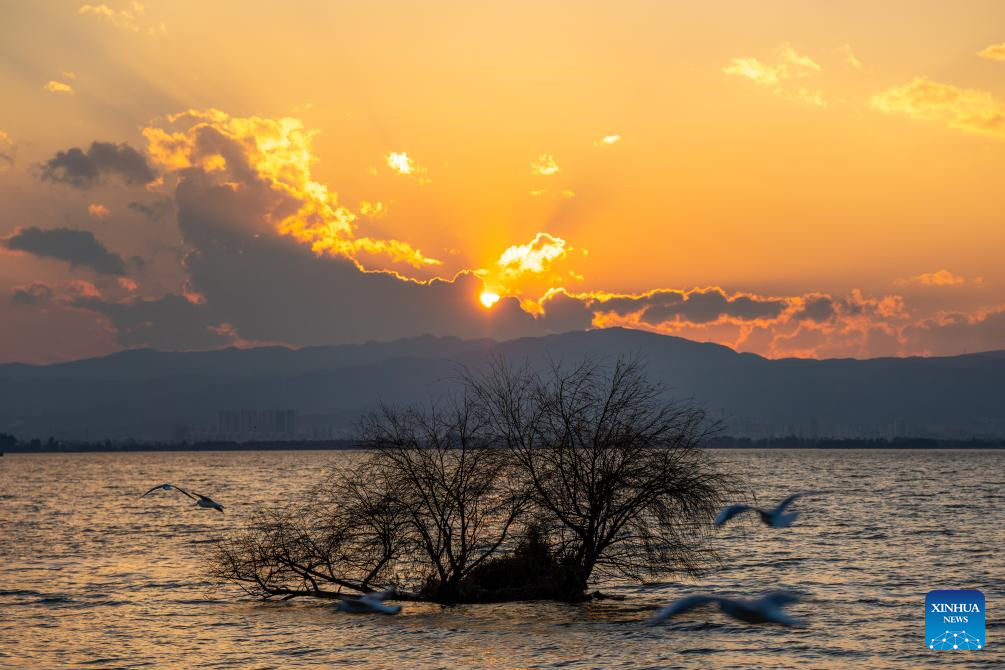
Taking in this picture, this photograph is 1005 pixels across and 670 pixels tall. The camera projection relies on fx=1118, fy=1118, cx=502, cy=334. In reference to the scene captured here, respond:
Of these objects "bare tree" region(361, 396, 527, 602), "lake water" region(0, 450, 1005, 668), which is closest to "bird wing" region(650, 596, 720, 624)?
"lake water" region(0, 450, 1005, 668)

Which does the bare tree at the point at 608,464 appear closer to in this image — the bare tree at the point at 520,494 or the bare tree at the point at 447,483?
the bare tree at the point at 520,494

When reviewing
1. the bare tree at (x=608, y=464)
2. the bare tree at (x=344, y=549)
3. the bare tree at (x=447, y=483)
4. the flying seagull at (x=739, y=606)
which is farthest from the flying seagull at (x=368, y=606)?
the flying seagull at (x=739, y=606)

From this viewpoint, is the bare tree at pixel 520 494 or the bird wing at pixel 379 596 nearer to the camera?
the bird wing at pixel 379 596

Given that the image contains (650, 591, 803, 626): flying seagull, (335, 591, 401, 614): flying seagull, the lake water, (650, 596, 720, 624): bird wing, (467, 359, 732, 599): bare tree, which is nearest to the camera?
(650, 596, 720, 624): bird wing

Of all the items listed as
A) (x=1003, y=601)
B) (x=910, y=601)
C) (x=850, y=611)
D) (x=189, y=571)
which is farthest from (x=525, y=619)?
(x=189, y=571)

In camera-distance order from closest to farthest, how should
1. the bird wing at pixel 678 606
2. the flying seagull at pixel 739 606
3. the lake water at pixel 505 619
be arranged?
the bird wing at pixel 678 606, the flying seagull at pixel 739 606, the lake water at pixel 505 619

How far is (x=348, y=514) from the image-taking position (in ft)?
148

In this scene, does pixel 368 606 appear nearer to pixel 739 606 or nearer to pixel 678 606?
pixel 739 606

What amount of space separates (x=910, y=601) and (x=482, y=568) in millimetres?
20133

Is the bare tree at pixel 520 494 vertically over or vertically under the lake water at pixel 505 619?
over

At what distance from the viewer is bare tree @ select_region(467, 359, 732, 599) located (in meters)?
44.5

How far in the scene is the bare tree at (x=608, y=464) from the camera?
44.5 meters

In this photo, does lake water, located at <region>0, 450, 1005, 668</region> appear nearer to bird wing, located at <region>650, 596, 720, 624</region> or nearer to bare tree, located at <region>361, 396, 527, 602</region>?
bare tree, located at <region>361, 396, 527, 602</region>

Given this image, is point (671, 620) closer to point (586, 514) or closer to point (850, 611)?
point (586, 514)
